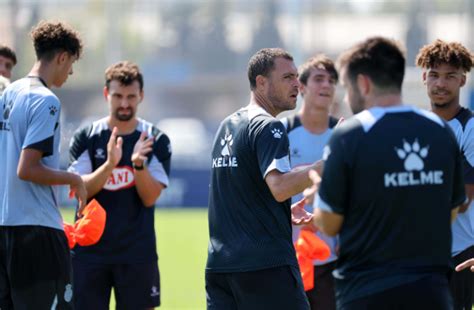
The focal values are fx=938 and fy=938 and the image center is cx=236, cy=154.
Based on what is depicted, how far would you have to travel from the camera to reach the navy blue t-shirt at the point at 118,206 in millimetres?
7750

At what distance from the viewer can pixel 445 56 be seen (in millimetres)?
6641

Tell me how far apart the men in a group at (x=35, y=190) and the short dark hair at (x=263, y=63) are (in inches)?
52.6

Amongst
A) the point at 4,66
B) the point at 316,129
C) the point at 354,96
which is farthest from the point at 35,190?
the point at 316,129

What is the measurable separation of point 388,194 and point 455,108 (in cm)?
220

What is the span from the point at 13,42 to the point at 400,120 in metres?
28.7

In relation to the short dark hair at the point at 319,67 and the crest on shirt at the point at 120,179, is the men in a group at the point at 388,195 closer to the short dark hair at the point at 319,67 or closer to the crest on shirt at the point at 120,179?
the crest on shirt at the point at 120,179

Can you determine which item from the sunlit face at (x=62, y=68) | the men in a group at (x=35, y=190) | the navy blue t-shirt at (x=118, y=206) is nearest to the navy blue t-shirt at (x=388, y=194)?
the men in a group at (x=35, y=190)

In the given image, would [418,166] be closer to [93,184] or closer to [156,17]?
Answer: [93,184]

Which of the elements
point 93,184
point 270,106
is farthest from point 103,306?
point 270,106

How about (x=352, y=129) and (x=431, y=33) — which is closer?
(x=352, y=129)

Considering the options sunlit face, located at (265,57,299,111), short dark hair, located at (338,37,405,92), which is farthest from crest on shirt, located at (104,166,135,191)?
short dark hair, located at (338,37,405,92)

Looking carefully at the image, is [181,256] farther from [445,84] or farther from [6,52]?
[445,84]

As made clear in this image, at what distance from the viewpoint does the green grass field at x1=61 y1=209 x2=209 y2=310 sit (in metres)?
11.5

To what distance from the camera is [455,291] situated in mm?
6613
